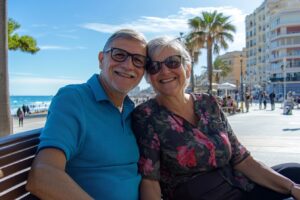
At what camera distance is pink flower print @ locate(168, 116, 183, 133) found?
2680 mm

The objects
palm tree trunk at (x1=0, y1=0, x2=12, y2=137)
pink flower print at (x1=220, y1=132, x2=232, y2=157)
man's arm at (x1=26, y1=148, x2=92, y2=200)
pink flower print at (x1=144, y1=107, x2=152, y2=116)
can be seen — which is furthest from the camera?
palm tree trunk at (x1=0, y1=0, x2=12, y2=137)

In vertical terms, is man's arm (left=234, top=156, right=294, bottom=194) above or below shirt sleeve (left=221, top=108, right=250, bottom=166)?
below

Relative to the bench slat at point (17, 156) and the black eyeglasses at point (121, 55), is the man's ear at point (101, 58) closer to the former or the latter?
the black eyeglasses at point (121, 55)

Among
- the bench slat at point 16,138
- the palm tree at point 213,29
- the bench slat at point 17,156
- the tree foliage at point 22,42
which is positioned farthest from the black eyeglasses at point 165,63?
the palm tree at point 213,29

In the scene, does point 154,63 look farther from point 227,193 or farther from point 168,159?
point 227,193

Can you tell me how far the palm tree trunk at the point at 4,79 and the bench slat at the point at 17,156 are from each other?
152 inches

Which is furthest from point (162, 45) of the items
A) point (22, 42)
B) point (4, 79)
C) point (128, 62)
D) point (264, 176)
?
point (22, 42)

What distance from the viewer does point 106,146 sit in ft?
7.30

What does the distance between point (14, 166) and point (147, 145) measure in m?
0.88

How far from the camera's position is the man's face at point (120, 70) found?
2494 millimetres

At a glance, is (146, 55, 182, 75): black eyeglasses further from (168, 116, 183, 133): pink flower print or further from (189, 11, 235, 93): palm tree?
(189, 11, 235, 93): palm tree

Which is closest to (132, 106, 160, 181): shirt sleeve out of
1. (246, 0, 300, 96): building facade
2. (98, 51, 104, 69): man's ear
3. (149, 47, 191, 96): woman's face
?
(149, 47, 191, 96): woman's face

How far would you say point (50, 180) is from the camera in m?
1.79

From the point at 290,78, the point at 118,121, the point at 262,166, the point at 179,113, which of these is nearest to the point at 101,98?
the point at 118,121
